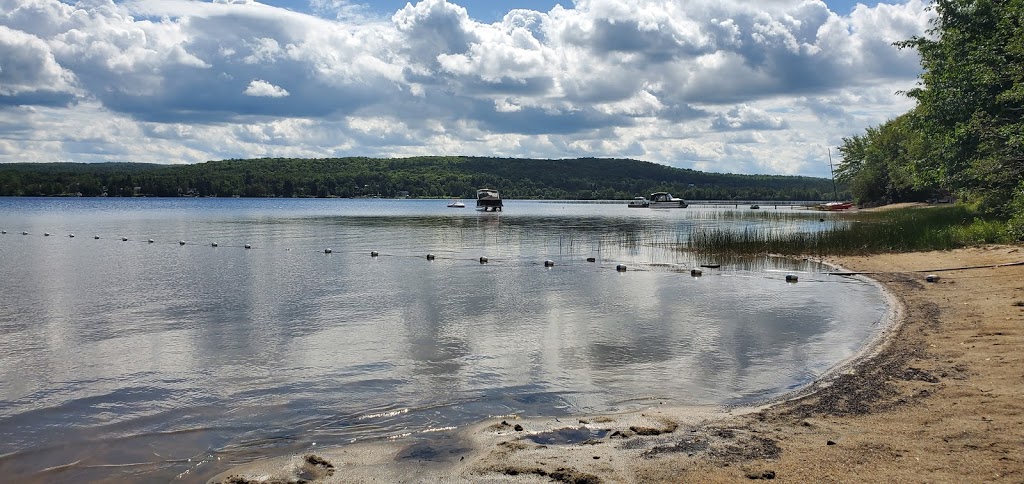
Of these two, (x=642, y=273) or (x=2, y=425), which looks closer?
(x=2, y=425)

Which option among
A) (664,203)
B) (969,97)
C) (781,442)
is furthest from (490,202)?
(781,442)

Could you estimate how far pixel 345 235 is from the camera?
184ft

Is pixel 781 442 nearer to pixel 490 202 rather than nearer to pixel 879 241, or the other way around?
pixel 879 241

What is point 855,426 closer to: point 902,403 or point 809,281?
point 902,403

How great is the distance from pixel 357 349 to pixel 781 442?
9402 millimetres

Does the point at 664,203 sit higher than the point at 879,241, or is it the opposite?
the point at 664,203

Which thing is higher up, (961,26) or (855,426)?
(961,26)

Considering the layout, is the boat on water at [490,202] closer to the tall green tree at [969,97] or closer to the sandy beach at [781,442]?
the tall green tree at [969,97]

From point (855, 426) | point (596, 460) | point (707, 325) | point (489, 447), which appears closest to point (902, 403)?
point (855, 426)

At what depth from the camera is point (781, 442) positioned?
836cm

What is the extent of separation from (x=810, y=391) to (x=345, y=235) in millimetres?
48237

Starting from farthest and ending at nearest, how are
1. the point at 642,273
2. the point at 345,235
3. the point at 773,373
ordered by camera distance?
1. the point at 345,235
2. the point at 642,273
3. the point at 773,373

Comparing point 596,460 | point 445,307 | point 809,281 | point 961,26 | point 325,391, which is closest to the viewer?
point 596,460

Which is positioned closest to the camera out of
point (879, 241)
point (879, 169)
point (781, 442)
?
point (781, 442)
